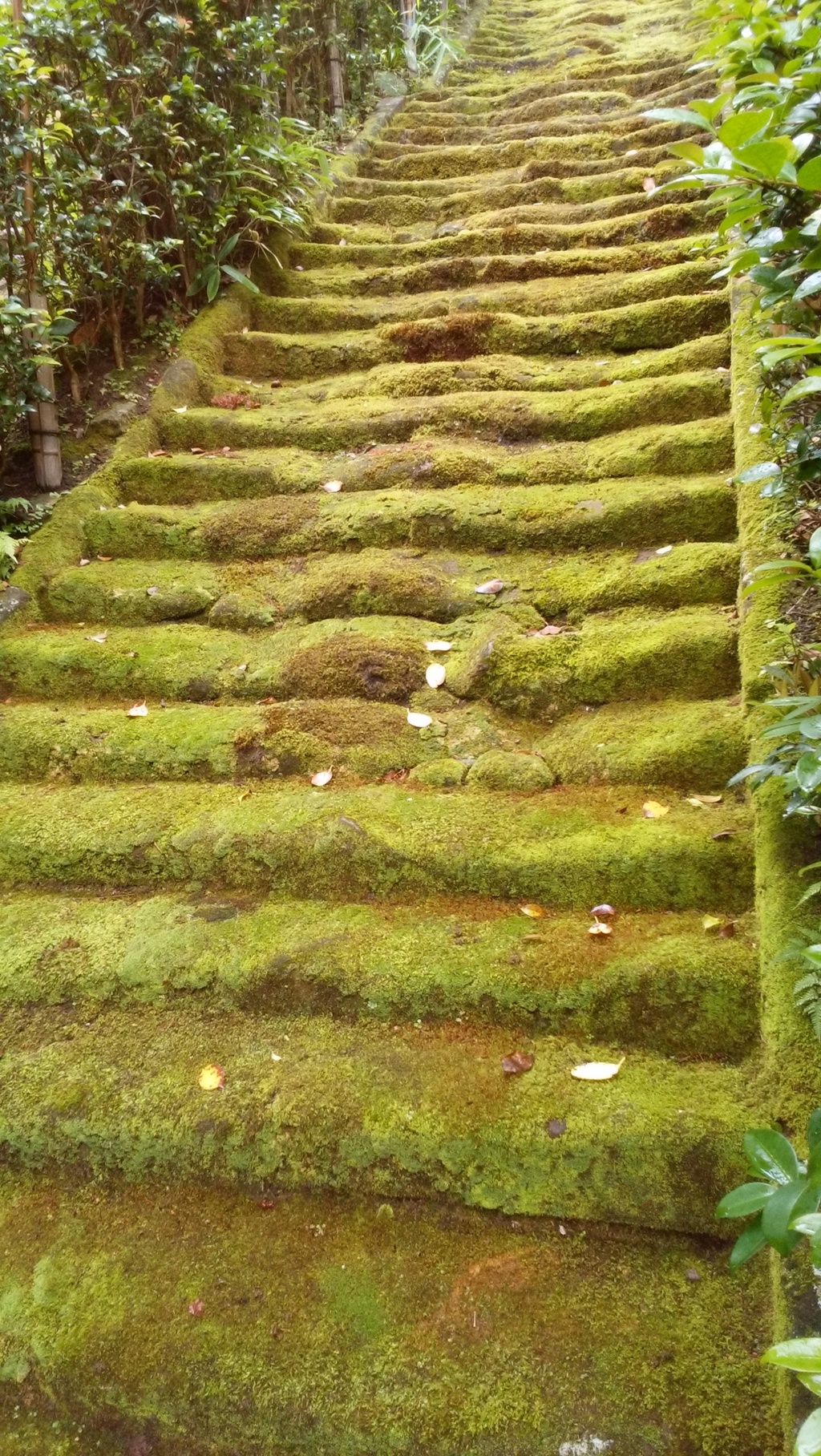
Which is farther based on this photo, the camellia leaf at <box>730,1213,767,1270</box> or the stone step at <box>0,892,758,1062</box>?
the stone step at <box>0,892,758,1062</box>

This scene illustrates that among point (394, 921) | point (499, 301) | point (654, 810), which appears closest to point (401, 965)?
point (394, 921)

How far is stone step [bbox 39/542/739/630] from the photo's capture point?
2938 millimetres

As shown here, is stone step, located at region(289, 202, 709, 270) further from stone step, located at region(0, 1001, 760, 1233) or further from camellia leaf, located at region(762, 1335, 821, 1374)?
camellia leaf, located at region(762, 1335, 821, 1374)

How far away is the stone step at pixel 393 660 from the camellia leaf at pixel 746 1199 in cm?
163

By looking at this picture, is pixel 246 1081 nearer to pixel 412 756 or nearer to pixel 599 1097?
pixel 599 1097

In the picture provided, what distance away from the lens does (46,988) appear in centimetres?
225

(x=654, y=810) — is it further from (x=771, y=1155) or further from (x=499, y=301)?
(x=499, y=301)

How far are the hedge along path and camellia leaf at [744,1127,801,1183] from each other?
458 millimetres

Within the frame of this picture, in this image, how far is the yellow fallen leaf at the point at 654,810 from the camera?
2291mm

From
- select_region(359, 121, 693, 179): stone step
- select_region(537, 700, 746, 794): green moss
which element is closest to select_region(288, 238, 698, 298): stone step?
select_region(359, 121, 693, 179): stone step

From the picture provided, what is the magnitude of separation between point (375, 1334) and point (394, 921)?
0.91 m

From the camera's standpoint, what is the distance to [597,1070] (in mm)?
1848

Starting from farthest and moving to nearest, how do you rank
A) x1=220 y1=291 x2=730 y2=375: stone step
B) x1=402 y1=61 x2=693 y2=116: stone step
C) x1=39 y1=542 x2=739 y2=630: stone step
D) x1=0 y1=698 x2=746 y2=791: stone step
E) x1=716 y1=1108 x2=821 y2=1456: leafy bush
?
x1=402 y1=61 x2=693 y2=116: stone step < x1=220 y1=291 x2=730 y2=375: stone step < x1=39 y1=542 x2=739 y2=630: stone step < x1=0 y1=698 x2=746 y2=791: stone step < x1=716 y1=1108 x2=821 y2=1456: leafy bush

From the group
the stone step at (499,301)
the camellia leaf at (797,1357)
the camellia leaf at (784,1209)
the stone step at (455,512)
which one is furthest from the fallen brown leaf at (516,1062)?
the stone step at (499,301)
